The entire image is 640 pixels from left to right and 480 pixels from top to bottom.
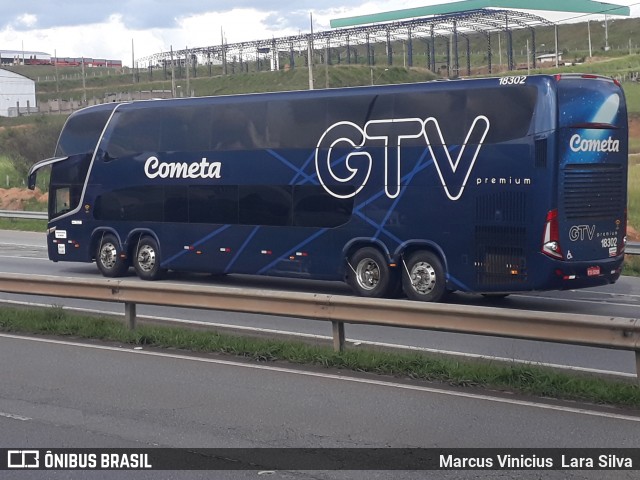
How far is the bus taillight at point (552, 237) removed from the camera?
1543 centimetres

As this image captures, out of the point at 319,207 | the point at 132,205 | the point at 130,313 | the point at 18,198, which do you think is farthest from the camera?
the point at 18,198

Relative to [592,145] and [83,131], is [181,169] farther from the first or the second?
[592,145]

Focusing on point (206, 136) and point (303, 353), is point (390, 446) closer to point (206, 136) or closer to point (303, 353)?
point (303, 353)

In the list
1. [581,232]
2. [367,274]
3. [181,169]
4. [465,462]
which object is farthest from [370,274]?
[465,462]

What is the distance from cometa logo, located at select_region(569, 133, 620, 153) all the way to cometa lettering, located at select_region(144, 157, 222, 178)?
7.24 meters

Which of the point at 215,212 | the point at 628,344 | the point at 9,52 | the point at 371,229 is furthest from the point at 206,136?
the point at 9,52

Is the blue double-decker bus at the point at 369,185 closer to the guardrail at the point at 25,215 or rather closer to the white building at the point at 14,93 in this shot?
the guardrail at the point at 25,215

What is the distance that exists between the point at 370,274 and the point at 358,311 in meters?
6.70

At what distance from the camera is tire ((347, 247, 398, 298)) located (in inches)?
688

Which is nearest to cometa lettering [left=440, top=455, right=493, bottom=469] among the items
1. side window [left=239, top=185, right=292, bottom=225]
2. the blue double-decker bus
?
the blue double-decker bus

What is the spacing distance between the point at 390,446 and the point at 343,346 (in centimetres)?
371

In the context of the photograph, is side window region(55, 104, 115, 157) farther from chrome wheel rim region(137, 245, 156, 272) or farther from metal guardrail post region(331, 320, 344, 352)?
metal guardrail post region(331, 320, 344, 352)

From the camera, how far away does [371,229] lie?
696 inches

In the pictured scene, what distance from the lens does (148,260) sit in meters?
21.4
